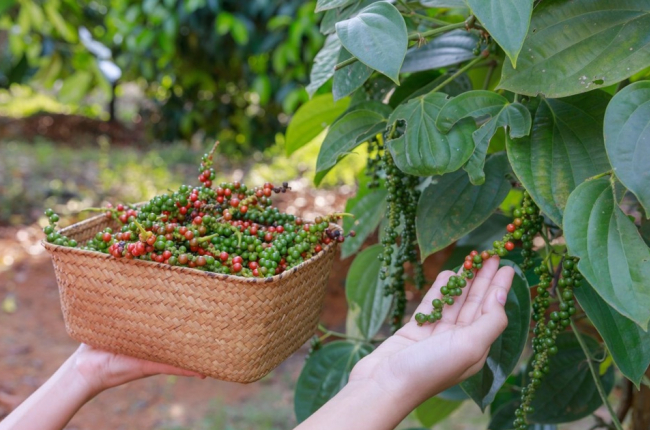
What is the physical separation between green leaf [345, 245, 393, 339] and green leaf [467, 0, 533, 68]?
1.51 feet

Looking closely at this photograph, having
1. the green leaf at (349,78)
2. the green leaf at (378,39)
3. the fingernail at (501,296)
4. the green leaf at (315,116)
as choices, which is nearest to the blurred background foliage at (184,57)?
the green leaf at (315,116)

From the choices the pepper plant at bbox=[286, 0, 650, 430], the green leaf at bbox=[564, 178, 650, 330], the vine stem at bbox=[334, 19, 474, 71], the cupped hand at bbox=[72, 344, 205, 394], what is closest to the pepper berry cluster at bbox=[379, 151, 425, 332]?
the pepper plant at bbox=[286, 0, 650, 430]

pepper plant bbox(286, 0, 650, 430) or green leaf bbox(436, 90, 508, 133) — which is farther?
green leaf bbox(436, 90, 508, 133)

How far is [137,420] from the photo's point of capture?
6.61 ft

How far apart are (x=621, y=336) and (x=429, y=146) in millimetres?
274

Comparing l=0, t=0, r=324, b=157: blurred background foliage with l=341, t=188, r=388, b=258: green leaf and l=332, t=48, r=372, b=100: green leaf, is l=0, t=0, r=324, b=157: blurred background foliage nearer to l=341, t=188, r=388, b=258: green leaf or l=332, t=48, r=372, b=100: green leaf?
l=341, t=188, r=388, b=258: green leaf

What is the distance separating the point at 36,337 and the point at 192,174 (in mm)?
1581

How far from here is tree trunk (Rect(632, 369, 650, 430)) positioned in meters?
0.99

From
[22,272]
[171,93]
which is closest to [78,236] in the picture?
[22,272]

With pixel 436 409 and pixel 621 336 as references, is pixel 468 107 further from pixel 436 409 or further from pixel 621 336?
pixel 436 409

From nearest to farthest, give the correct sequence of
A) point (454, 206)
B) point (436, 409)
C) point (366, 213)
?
point (454, 206) → point (366, 213) → point (436, 409)

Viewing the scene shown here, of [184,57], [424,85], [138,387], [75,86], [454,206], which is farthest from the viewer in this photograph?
[184,57]

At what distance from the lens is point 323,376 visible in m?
0.99

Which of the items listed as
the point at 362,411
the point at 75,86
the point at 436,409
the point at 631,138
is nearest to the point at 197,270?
the point at 362,411
